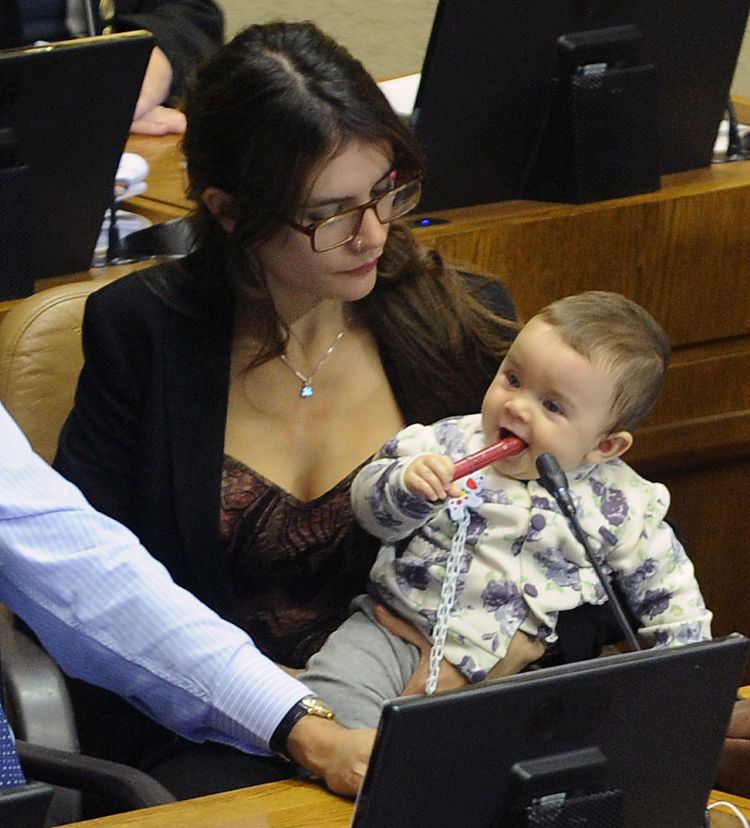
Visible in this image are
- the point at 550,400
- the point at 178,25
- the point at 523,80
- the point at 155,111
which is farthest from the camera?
the point at 178,25

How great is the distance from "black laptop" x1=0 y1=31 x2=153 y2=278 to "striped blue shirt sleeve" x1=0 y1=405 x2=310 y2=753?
27.5 inches

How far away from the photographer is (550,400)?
1.64 meters

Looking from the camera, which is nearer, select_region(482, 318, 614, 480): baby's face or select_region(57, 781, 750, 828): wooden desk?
select_region(57, 781, 750, 828): wooden desk

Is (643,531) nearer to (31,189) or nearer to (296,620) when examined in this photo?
(296,620)

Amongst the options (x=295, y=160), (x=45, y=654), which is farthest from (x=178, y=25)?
(x=45, y=654)

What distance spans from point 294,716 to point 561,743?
425mm

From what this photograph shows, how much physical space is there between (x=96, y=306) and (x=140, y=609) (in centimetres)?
49

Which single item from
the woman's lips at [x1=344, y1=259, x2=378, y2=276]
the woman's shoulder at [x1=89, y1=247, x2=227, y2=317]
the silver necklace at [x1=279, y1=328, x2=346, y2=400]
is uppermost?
the woman's lips at [x1=344, y1=259, x2=378, y2=276]

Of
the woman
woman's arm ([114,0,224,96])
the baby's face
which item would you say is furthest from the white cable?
woman's arm ([114,0,224,96])

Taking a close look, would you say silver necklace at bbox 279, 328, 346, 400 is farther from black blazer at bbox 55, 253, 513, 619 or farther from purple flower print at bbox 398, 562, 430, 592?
purple flower print at bbox 398, 562, 430, 592

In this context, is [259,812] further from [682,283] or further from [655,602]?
[682,283]

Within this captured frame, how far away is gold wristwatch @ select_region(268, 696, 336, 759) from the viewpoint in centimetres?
148

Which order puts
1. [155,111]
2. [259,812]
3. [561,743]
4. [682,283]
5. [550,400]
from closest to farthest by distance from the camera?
[561,743]
[259,812]
[550,400]
[682,283]
[155,111]

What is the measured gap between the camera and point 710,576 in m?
2.65
